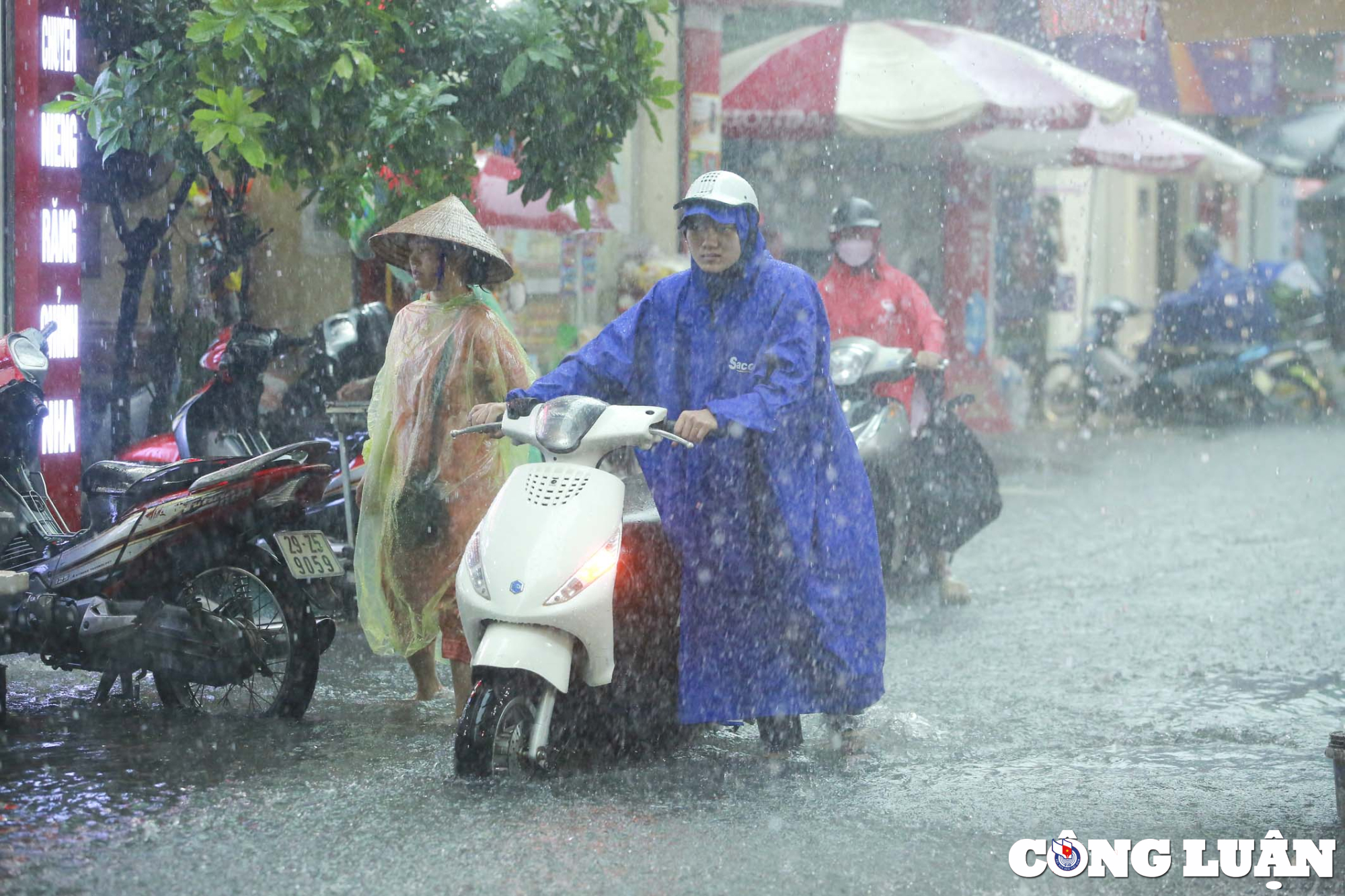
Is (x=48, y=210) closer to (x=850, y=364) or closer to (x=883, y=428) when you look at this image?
(x=850, y=364)

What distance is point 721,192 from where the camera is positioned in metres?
5.08

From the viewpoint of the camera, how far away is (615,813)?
4547 mm

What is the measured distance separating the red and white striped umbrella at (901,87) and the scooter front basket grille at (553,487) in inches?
375

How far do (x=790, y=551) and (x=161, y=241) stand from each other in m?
4.78

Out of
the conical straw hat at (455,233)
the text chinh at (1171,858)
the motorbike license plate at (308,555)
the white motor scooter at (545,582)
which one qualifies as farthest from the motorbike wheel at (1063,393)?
the text chinh at (1171,858)

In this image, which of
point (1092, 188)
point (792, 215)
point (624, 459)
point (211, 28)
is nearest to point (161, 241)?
point (211, 28)

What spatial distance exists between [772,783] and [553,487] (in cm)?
104

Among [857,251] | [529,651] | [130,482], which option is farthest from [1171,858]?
[857,251]

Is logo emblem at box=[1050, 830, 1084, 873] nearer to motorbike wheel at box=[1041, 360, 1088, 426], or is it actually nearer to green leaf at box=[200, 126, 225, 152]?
green leaf at box=[200, 126, 225, 152]

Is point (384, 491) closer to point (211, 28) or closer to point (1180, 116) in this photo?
point (211, 28)

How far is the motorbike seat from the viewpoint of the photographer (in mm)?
5758

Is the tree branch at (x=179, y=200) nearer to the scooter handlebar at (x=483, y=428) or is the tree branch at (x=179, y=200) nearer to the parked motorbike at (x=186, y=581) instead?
the parked motorbike at (x=186, y=581)

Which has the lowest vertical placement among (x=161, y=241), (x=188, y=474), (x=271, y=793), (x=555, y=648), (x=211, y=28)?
(x=271, y=793)

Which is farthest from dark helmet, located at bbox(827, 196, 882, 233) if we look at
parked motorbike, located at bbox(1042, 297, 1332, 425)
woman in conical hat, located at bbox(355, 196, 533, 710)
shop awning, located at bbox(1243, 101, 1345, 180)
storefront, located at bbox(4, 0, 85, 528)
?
shop awning, located at bbox(1243, 101, 1345, 180)
